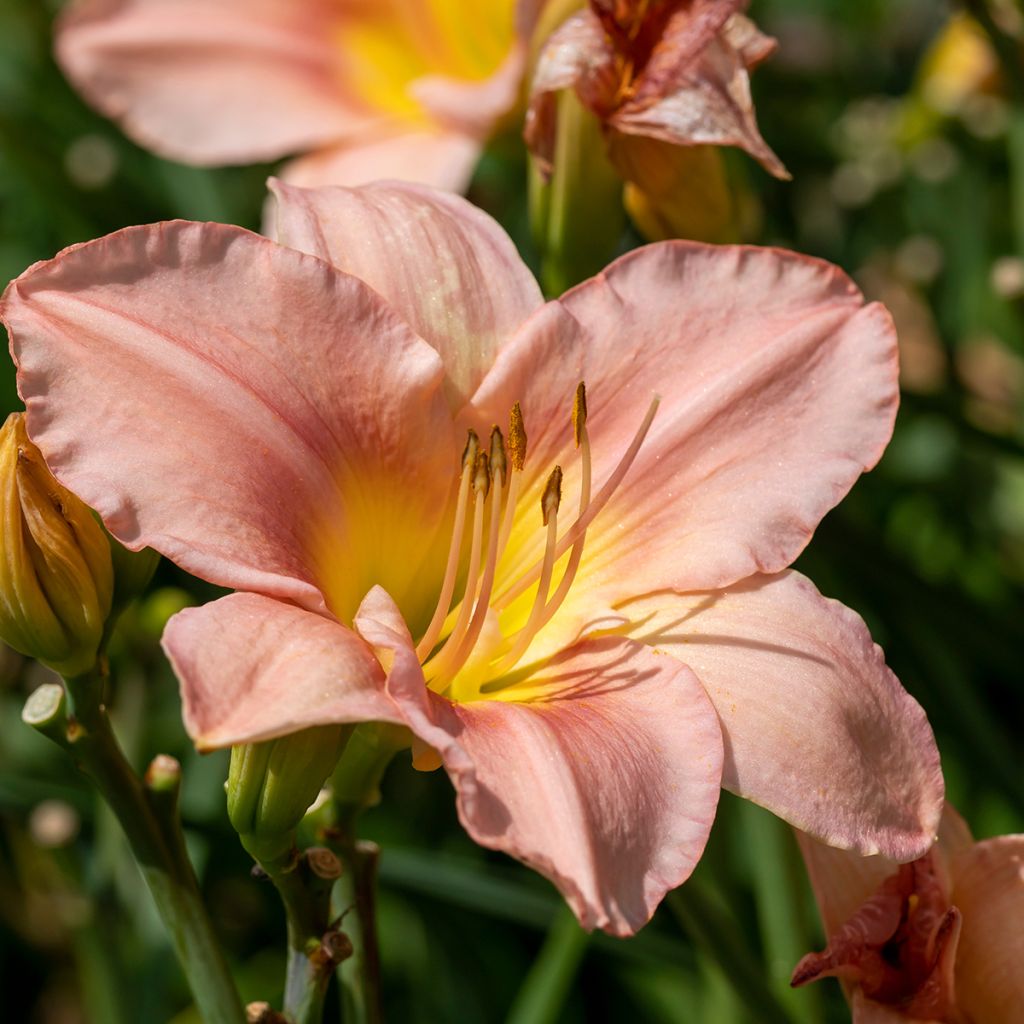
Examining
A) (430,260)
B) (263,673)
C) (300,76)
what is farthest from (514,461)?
(300,76)

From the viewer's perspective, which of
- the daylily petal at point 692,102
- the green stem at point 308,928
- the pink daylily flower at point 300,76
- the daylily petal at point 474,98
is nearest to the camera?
the green stem at point 308,928

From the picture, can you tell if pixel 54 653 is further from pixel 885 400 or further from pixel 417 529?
pixel 885 400

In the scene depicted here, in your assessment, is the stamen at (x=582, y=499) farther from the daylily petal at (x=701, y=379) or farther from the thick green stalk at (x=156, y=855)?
the thick green stalk at (x=156, y=855)

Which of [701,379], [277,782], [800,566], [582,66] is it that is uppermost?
[582,66]

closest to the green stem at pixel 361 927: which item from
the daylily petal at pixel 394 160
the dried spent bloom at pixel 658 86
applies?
the dried spent bloom at pixel 658 86

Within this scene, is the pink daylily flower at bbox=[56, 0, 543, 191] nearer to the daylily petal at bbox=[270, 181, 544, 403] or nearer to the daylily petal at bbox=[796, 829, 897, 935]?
the daylily petal at bbox=[270, 181, 544, 403]

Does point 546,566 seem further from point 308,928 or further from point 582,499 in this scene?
point 308,928

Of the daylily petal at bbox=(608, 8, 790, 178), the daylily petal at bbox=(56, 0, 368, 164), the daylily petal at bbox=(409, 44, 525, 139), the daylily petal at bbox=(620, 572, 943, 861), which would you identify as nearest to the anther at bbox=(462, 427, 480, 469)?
the daylily petal at bbox=(620, 572, 943, 861)
